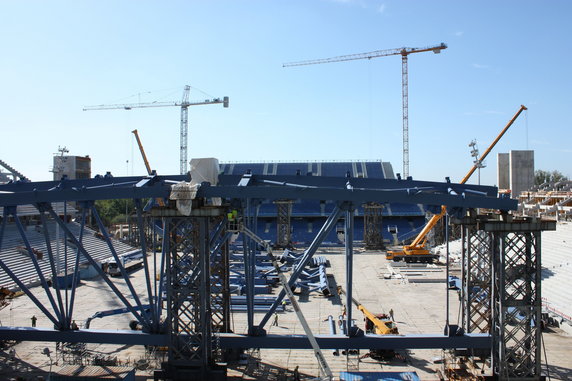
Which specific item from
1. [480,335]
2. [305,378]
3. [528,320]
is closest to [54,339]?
[305,378]

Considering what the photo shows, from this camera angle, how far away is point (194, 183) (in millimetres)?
15234

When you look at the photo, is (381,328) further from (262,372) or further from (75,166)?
(75,166)

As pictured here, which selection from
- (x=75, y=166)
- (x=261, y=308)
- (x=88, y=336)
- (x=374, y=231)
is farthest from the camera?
(x=75, y=166)

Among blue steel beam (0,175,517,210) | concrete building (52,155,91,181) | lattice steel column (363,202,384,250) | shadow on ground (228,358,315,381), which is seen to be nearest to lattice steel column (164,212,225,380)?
blue steel beam (0,175,517,210)

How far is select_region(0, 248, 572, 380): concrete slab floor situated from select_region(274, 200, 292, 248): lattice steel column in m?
13.7

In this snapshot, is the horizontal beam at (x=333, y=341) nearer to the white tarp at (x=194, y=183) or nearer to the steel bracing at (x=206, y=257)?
the steel bracing at (x=206, y=257)

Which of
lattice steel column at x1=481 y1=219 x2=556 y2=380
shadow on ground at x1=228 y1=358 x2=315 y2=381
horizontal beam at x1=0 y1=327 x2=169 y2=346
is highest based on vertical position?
lattice steel column at x1=481 y1=219 x2=556 y2=380

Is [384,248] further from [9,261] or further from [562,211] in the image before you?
[9,261]

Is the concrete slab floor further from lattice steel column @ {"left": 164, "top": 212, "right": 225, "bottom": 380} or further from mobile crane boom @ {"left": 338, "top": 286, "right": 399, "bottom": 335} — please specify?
lattice steel column @ {"left": 164, "top": 212, "right": 225, "bottom": 380}

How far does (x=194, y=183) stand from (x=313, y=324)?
11999 mm

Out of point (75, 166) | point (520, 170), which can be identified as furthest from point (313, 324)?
point (520, 170)

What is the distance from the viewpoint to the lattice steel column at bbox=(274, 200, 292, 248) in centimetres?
5419

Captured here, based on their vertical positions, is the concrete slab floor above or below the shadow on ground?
below

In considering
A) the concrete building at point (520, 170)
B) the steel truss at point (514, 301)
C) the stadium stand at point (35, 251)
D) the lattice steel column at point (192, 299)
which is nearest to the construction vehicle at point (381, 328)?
the steel truss at point (514, 301)
